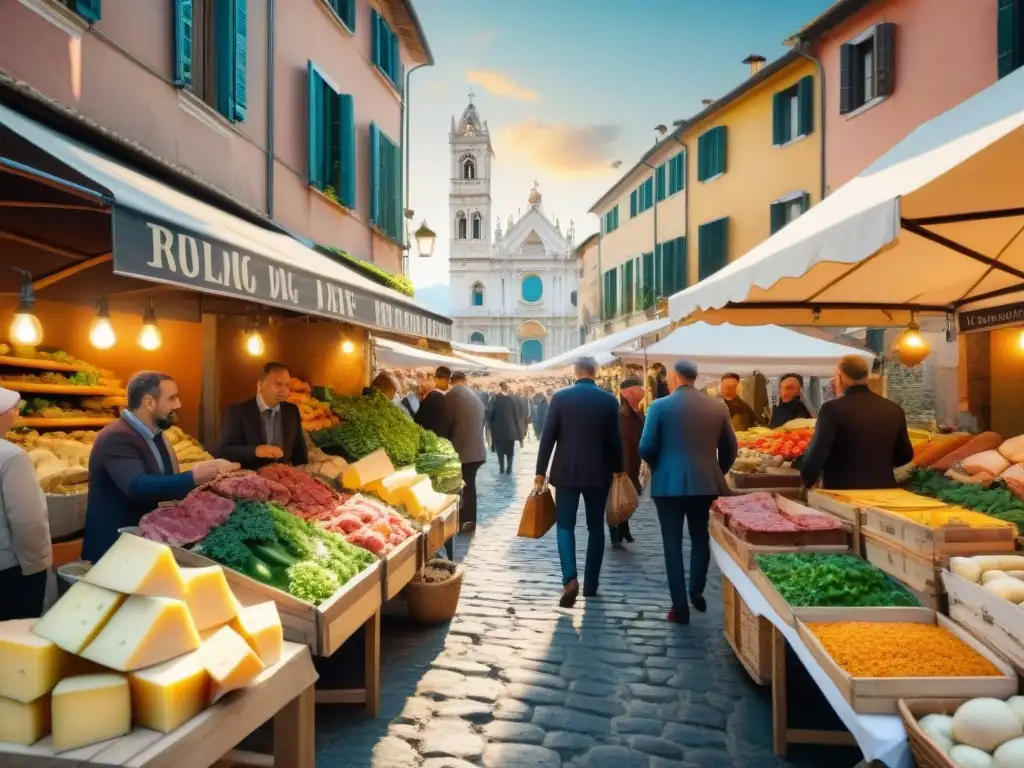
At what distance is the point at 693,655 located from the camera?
4980 mm

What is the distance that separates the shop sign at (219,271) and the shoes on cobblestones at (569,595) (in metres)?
2.67

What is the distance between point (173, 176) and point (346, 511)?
10.6 feet

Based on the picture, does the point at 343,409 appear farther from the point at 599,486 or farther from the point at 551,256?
the point at 551,256

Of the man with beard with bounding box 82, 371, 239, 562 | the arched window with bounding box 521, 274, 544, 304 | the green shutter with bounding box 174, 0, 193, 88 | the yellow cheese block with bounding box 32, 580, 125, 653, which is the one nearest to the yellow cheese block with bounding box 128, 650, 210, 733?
the yellow cheese block with bounding box 32, 580, 125, 653

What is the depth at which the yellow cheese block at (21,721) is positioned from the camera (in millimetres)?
2135

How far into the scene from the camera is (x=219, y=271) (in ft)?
10.7

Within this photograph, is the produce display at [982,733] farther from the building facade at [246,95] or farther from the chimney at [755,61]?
the chimney at [755,61]

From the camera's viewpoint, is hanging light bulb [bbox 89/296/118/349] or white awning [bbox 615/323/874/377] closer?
hanging light bulb [bbox 89/296/118/349]

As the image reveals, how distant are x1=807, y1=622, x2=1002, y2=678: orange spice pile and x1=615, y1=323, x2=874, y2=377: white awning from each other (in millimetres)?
6972

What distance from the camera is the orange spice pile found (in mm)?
2812

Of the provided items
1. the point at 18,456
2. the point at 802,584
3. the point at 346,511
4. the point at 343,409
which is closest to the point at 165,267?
the point at 18,456

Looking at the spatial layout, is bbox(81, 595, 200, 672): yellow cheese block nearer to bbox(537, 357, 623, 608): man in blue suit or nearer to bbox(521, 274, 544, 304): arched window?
bbox(537, 357, 623, 608): man in blue suit

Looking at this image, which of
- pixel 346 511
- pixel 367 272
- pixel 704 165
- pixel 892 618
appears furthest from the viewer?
pixel 704 165

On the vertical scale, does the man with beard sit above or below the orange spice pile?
above
